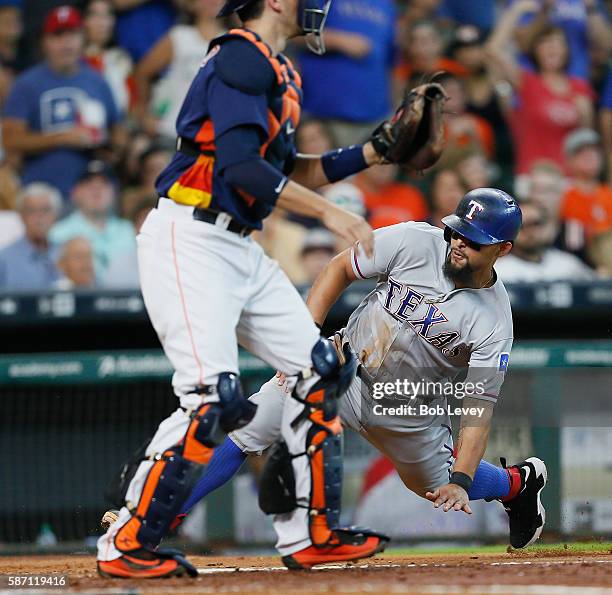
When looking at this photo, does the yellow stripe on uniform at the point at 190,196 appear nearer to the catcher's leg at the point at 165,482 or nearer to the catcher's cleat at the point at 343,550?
the catcher's leg at the point at 165,482

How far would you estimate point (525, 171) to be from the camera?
8.09 metres

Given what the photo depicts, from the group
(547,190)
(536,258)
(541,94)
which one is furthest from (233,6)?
(541,94)

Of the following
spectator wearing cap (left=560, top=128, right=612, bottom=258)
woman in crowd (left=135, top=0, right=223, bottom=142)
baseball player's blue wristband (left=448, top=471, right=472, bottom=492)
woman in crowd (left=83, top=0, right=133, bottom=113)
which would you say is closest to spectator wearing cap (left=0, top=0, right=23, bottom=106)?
woman in crowd (left=83, top=0, right=133, bottom=113)

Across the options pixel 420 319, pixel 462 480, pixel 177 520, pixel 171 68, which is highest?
pixel 171 68

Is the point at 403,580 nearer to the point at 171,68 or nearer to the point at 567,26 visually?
the point at 171,68

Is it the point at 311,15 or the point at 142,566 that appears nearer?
the point at 142,566

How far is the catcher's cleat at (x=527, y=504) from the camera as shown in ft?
16.2

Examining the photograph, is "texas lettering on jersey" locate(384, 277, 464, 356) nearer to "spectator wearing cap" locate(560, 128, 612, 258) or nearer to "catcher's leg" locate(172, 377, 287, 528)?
"catcher's leg" locate(172, 377, 287, 528)

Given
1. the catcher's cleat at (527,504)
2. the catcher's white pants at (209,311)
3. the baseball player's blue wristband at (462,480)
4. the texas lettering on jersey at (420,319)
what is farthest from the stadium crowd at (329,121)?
the catcher's white pants at (209,311)

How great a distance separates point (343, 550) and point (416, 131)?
139 centimetres

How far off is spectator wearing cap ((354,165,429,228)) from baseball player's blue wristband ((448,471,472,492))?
3438mm

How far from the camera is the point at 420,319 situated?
15.0 feet

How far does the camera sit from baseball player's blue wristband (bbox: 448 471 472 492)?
431cm

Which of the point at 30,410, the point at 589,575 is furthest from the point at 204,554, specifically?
the point at 589,575
